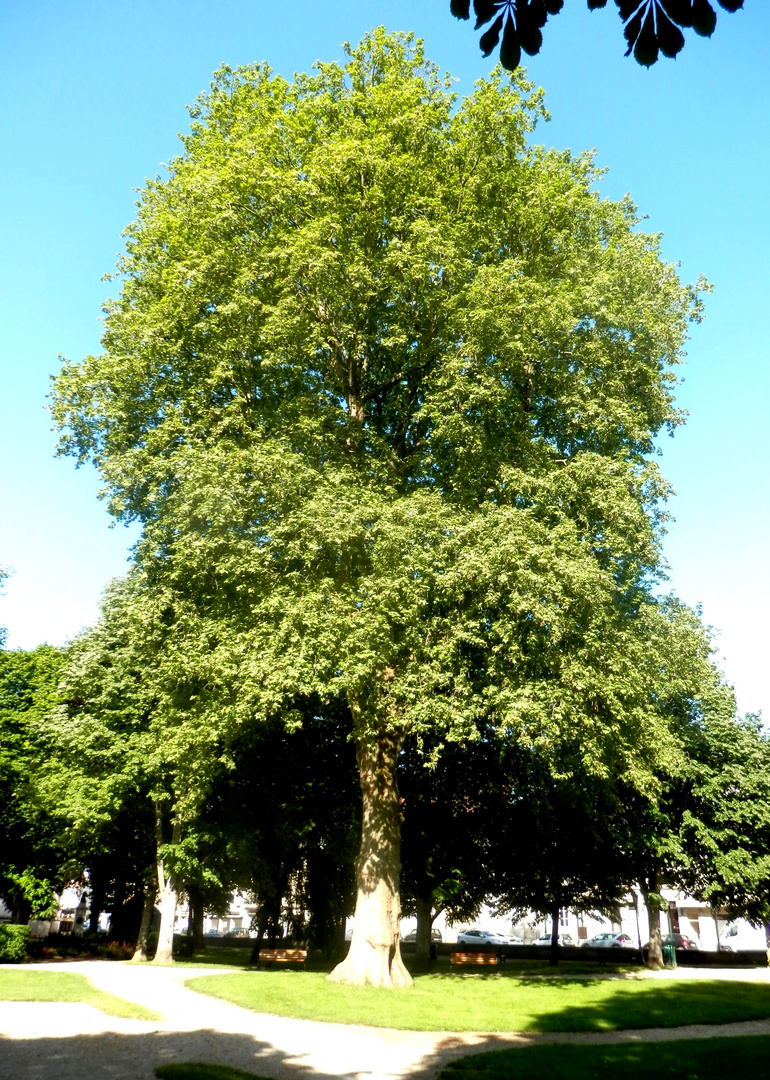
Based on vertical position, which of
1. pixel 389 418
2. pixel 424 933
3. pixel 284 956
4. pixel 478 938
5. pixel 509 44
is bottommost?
pixel 478 938

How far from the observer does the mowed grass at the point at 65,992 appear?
14.6m

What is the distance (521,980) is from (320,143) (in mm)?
24866

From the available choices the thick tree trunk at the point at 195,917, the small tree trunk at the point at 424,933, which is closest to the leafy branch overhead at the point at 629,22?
the small tree trunk at the point at 424,933

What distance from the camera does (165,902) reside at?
3058 centimetres

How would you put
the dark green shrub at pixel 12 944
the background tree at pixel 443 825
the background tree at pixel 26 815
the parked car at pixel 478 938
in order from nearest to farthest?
the dark green shrub at pixel 12 944
the background tree at pixel 443 825
the background tree at pixel 26 815
the parked car at pixel 478 938

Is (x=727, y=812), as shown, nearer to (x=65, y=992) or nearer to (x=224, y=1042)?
(x=65, y=992)

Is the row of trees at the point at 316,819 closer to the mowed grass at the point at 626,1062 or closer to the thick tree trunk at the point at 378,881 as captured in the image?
the thick tree trunk at the point at 378,881

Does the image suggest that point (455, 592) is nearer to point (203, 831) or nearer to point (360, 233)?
point (360, 233)

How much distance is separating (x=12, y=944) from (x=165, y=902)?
5.37 m

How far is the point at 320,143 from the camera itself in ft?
71.6

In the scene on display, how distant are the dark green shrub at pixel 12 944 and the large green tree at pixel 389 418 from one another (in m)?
15.3

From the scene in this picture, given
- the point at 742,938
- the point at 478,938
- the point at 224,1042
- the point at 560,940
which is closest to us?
the point at 224,1042

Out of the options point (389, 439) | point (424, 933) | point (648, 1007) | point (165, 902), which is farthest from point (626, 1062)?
point (424, 933)

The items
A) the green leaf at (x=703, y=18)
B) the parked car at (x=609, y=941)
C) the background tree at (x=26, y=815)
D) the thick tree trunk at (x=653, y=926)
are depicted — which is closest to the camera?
the green leaf at (x=703, y=18)
